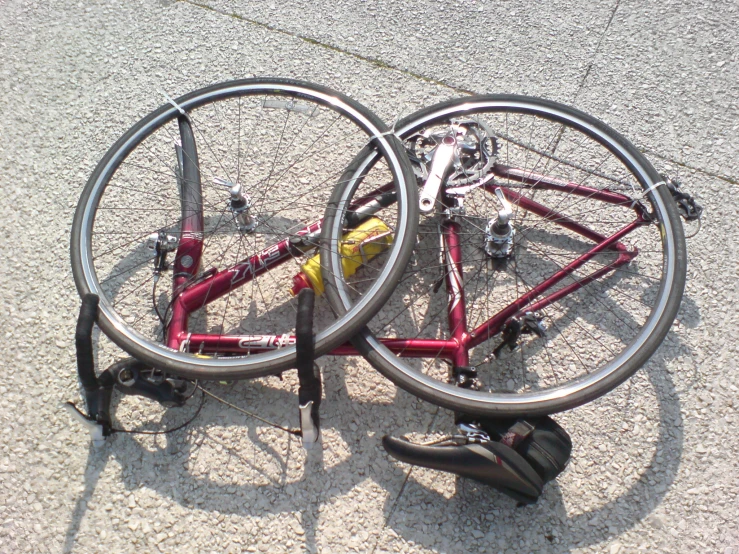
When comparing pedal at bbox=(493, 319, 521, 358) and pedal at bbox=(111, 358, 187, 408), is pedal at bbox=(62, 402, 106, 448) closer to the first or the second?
pedal at bbox=(111, 358, 187, 408)

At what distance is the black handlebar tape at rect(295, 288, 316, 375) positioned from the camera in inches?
65.1

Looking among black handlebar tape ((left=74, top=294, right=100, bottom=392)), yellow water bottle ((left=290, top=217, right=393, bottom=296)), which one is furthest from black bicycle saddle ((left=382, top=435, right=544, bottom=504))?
black handlebar tape ((left=74, top=294, right=100, bottom=392))

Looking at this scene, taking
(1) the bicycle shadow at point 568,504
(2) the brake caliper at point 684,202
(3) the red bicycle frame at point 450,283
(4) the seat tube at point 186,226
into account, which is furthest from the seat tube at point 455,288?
(4) the seat tube at point 186,226

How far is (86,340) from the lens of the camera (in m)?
1.72

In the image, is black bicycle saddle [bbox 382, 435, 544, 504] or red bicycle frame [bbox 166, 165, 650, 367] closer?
black bicycle saddle [bbox 382, 435, 544, 504]

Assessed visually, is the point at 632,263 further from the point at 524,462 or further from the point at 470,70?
the point at 470,70

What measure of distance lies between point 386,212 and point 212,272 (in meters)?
0.76

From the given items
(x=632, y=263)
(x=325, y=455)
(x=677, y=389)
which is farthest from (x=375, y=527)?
(x=632, y=263)

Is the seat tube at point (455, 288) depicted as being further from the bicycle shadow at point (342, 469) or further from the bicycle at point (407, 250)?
the bicycle shadow at point (342, 469)

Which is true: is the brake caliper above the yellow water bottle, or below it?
above

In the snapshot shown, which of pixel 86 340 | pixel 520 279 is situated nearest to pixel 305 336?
pixel 86 340

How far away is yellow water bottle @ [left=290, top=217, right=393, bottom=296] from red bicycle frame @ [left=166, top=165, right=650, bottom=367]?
4.5 inches

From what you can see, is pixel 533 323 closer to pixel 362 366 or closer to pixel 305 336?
pixel 362 366

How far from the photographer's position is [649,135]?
2.58 m
